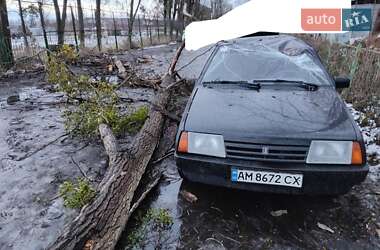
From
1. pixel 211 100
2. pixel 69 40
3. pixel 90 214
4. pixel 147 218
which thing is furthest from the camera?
pixel 69 40

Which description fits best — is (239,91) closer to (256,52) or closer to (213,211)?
(256,52)

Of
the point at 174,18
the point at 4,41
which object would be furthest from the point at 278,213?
the point at 174,18

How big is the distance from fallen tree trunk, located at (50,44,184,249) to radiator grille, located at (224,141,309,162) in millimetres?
1081

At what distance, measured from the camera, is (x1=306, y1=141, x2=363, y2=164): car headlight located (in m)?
2.54

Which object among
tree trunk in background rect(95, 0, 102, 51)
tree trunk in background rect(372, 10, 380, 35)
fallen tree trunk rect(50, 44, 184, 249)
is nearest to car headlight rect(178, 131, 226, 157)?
fallen tree trunk rect(50, 44, 184, 249)

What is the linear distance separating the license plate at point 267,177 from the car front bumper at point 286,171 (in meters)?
0.03

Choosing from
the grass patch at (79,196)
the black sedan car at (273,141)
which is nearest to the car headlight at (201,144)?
the black sedan car at (273,141)

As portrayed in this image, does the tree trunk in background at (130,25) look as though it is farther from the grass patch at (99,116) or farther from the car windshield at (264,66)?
the car windshield at (264,66)

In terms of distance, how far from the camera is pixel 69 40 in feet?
56.4

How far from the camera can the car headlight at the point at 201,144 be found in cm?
268

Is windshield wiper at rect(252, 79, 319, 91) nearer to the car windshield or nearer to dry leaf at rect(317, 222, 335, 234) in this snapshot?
the car windshield

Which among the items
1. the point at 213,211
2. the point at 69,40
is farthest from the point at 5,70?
the point at 213,211

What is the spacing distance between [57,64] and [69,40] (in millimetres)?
12426

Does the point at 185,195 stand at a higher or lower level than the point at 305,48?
lower
